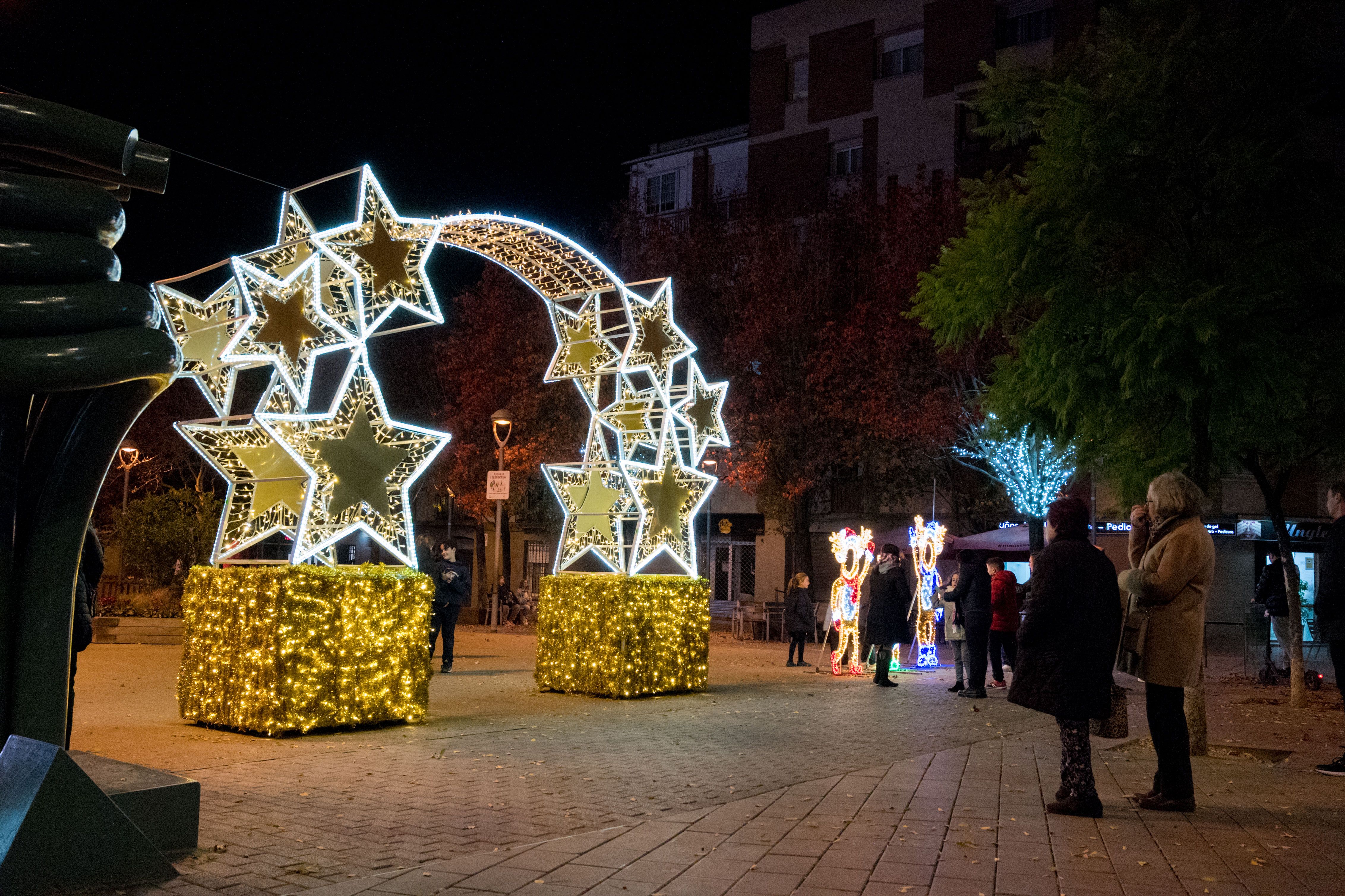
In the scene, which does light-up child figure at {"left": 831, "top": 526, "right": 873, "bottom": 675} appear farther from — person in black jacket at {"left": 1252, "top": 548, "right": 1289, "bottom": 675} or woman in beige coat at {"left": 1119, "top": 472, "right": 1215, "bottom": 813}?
woman in beige coat at {"left": 1119, "top": 472, "right": 1215, "bottom": 813}

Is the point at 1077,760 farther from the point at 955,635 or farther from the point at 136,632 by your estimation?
the point at 136,632

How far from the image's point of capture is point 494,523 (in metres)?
37.5

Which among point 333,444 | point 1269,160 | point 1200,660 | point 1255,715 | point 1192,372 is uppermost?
point 1269,160

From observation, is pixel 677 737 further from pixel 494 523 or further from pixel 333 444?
pixel 494 523

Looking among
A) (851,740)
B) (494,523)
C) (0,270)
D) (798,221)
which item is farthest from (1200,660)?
(494,523)

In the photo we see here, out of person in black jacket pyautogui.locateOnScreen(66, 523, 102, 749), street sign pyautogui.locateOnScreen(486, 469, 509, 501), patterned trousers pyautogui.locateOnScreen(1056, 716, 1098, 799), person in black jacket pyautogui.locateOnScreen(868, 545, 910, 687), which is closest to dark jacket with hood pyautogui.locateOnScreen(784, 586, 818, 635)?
person in black jacket pyautogui.locateOnScreen(868, 545, 910, 687)

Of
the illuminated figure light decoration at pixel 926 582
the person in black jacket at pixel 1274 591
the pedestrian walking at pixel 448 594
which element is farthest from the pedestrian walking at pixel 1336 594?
the pedestrian walking at pixel 448 594

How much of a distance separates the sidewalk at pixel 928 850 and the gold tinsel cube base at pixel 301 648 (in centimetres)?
422

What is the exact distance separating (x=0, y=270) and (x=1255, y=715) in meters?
13.2

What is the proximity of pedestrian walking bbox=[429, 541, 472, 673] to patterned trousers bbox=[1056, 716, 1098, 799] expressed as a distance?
10.0m

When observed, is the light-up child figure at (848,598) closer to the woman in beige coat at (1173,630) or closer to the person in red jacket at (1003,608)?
the person in red jacket at (1003,608)

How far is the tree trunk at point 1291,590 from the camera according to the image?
14203 mm

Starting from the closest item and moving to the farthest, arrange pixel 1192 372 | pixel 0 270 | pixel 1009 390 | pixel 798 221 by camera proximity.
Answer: pixel 0 270
pixel 1192 372
pixel 1009 390
pixel 798 221

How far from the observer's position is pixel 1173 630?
7168 millimetres
